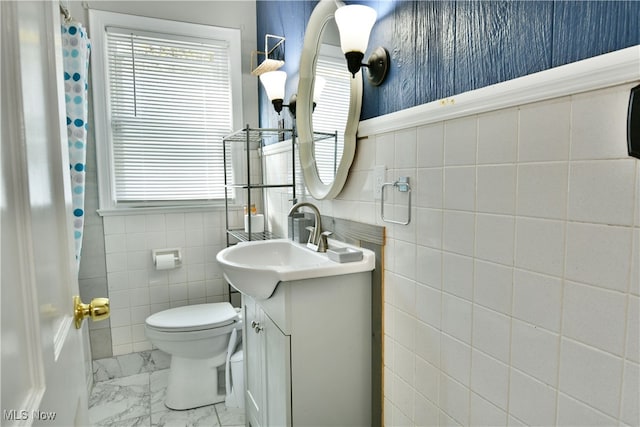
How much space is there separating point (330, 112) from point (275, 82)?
62 centimetres

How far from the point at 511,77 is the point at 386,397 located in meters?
1.15

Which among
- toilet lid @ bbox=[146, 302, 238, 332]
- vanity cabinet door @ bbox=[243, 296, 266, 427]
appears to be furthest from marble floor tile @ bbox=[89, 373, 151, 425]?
Answer: vanity cabinet door @ bbox=[243, 296, 266, 427]

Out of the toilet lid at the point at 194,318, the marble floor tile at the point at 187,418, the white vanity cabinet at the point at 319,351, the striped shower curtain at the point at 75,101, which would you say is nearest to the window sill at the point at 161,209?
the toilet lid at the point at 194,318

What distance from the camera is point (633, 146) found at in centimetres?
65

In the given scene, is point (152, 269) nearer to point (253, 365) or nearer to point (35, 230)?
point (253, 365)

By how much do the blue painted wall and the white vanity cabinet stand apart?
696mm

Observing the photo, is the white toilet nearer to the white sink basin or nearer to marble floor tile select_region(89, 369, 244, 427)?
marble floor tile select_region(89, 369, 244, 427)

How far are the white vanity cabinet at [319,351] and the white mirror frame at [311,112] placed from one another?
1.48 ft

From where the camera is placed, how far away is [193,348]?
2.09 meters

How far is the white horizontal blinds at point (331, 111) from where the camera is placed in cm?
155

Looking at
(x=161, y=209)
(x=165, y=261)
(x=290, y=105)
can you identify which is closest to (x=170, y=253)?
(x=165, y=261)

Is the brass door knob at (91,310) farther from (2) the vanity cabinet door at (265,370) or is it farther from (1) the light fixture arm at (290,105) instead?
(1) the light fixture arm at (290,105)

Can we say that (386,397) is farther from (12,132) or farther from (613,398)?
(12,132)

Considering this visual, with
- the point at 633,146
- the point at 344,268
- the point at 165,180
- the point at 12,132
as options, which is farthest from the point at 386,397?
the point at 165,180
